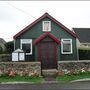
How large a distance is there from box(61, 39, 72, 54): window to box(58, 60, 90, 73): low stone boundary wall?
6.28 meters

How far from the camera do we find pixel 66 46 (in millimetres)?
28875

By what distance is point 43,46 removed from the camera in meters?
26.4

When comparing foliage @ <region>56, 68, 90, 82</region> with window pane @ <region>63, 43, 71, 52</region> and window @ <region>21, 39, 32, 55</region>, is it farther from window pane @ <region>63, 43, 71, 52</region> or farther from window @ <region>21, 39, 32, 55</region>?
window @ <region>21, 39, 32, 55</region>

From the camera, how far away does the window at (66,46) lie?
28556 millimetres

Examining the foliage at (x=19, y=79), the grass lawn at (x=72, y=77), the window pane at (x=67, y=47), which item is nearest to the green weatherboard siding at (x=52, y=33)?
the window pane at (x=67, y=47)

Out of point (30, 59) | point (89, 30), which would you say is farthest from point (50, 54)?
point (89, 30)

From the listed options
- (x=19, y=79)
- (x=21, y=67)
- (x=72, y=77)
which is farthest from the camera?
(x=21, y=67)

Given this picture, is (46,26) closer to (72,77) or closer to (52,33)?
(52,33)

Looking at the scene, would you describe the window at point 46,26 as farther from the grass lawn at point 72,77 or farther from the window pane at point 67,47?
the grass lawn at point 72,77

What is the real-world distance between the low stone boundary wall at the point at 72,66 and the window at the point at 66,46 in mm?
6278

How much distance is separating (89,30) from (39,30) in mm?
25865

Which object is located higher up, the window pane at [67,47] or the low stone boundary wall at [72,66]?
the window pane at [67,47]

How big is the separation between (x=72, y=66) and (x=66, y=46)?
688 cm

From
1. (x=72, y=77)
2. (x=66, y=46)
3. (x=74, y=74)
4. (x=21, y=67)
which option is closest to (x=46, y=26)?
(x=66, y=46)
